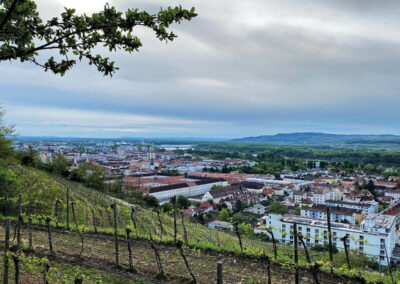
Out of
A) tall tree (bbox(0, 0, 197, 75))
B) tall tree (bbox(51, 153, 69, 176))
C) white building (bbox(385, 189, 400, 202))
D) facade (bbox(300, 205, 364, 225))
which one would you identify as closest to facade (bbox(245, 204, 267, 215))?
facade (bbox(300, 205, 364, 225))

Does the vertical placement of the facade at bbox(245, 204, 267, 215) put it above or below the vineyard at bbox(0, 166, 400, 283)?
below

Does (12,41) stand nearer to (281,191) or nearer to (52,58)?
(52,58)

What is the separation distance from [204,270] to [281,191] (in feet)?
183

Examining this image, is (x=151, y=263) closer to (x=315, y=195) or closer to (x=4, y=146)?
(x=4, y=146)

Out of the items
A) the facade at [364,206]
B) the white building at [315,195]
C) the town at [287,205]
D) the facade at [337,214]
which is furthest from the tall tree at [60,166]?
the white building at [315,195]

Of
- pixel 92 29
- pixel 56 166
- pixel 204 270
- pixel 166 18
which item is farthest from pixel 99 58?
pixel 56 166

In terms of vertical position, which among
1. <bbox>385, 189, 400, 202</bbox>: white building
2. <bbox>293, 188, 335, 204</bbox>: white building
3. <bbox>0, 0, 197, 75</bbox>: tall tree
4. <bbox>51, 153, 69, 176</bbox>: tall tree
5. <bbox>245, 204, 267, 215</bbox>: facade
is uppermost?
<bbox>0, 0, 197, 75</bbox>: tall tree

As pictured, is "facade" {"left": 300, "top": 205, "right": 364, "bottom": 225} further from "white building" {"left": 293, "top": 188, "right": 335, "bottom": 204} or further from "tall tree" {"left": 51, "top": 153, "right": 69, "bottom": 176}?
"tall tree" {"left": 51, "top": 153, "right": 69, "bottom": 176}

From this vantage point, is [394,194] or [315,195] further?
[394,194]

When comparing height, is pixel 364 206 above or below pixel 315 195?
above

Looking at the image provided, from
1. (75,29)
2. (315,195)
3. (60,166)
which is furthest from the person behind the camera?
(315,195)

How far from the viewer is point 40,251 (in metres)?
6.72

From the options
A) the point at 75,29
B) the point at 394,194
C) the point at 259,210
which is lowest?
the point at 394,194

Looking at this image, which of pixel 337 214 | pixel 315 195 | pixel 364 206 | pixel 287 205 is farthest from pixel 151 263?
pixel 315 195
